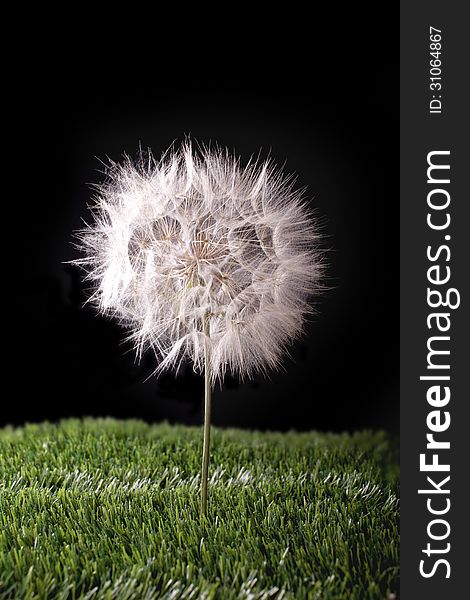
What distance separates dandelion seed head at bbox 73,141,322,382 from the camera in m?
2.18

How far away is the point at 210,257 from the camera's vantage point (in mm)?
2174

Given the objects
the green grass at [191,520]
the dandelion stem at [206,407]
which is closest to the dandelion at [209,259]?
the dandelion stem at [206,407]

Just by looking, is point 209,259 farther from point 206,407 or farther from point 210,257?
point 206,407

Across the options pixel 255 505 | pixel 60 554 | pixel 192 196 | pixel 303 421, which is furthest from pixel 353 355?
pixel 60 554

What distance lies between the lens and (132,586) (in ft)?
6.07

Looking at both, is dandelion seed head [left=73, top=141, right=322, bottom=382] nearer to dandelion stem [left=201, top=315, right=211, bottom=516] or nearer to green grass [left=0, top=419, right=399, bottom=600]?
dandelion stem [left=201, top=315, right=211, bottom=516]

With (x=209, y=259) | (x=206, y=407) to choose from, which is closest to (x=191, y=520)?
(x=206, y=407)

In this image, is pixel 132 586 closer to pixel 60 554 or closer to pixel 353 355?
pixel 60 554

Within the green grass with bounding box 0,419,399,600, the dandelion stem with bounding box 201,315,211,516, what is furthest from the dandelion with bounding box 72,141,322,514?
the green grass with bounding box 0,419,399,600

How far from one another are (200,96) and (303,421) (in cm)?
162

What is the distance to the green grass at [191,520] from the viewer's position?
1900mm

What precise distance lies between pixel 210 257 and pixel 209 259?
0.4 inches

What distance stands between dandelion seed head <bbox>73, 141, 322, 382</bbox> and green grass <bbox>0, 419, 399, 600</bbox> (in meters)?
0.47

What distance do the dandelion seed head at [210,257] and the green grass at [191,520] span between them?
0.47m
